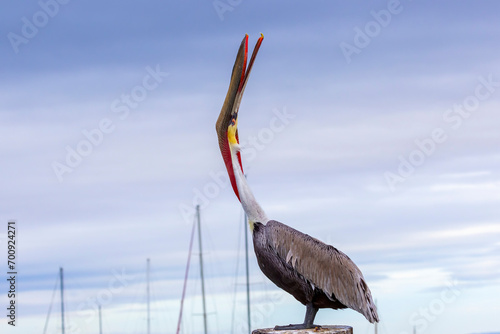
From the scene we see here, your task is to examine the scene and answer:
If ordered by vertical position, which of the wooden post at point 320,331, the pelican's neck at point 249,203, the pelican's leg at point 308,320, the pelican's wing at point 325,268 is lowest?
the wooden post at point 320,331

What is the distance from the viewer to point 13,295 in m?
15.1

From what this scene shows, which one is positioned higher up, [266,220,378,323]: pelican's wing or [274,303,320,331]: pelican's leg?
[266,220,378,323]: pelican's wing

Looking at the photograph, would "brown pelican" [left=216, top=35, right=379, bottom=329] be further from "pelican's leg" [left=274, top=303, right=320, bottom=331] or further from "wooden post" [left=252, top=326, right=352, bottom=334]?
"wooden post" [left=252, top=326, right=352, bottom=334]

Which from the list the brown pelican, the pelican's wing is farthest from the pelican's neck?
the pelican's wing

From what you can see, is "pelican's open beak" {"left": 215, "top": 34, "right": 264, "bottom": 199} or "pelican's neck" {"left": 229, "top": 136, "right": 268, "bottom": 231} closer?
"pelican's neck" {"left": 229, "top": 136, "right": 268, "bottom": 231}

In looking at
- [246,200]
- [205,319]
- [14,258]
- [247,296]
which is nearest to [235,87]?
[246,200]

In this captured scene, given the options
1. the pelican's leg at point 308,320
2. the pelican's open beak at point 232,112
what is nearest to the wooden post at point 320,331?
the pelican's leg at point 308,320

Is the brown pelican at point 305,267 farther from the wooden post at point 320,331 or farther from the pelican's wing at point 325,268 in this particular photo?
the wooden post at point 320,331

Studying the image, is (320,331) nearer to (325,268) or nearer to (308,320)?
(308,320)

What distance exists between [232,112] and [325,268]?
2204mm

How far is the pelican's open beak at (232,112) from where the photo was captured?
1113 centimetres

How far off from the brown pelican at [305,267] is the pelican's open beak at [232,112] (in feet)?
0.93

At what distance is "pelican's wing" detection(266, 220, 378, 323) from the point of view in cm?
1056

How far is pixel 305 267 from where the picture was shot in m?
10.6
